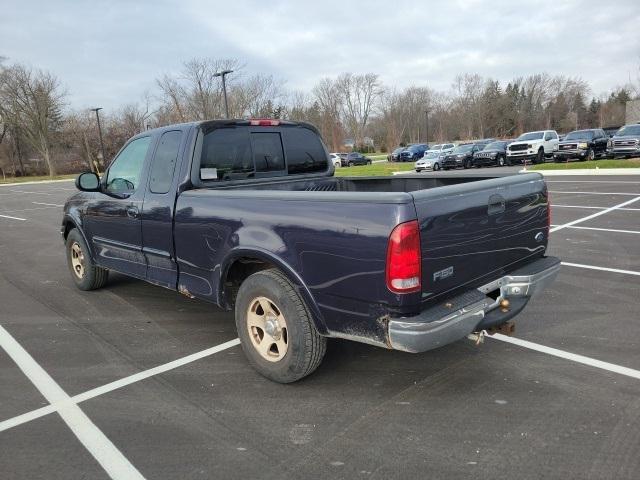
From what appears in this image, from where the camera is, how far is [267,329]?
3.70 metres

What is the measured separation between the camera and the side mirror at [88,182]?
17.7 ft

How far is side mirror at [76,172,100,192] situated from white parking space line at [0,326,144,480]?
173 centimetres

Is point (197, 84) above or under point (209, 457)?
above

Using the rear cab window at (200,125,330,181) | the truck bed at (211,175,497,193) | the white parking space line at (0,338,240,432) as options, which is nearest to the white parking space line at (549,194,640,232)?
the truck bed at (211,175,497,193)

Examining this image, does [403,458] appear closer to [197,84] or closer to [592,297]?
[592,297]

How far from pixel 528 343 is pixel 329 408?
191cm

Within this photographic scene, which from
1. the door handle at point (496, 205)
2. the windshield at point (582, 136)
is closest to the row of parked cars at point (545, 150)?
the windshield at point (582, 136)

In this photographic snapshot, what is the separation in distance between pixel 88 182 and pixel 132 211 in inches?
37.9

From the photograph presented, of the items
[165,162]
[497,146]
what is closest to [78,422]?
[165,162]

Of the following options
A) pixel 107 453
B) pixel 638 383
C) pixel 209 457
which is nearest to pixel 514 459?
pixel 638 383

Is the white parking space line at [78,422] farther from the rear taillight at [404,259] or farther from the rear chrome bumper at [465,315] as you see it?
the rear taillight at [404,259]

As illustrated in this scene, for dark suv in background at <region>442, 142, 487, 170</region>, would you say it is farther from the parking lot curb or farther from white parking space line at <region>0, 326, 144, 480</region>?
white parking space line at <region>0, 326, 144, 480</region>

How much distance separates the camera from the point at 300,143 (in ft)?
17.2

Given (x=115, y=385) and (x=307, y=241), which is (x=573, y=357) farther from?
(x=115, y=385)
